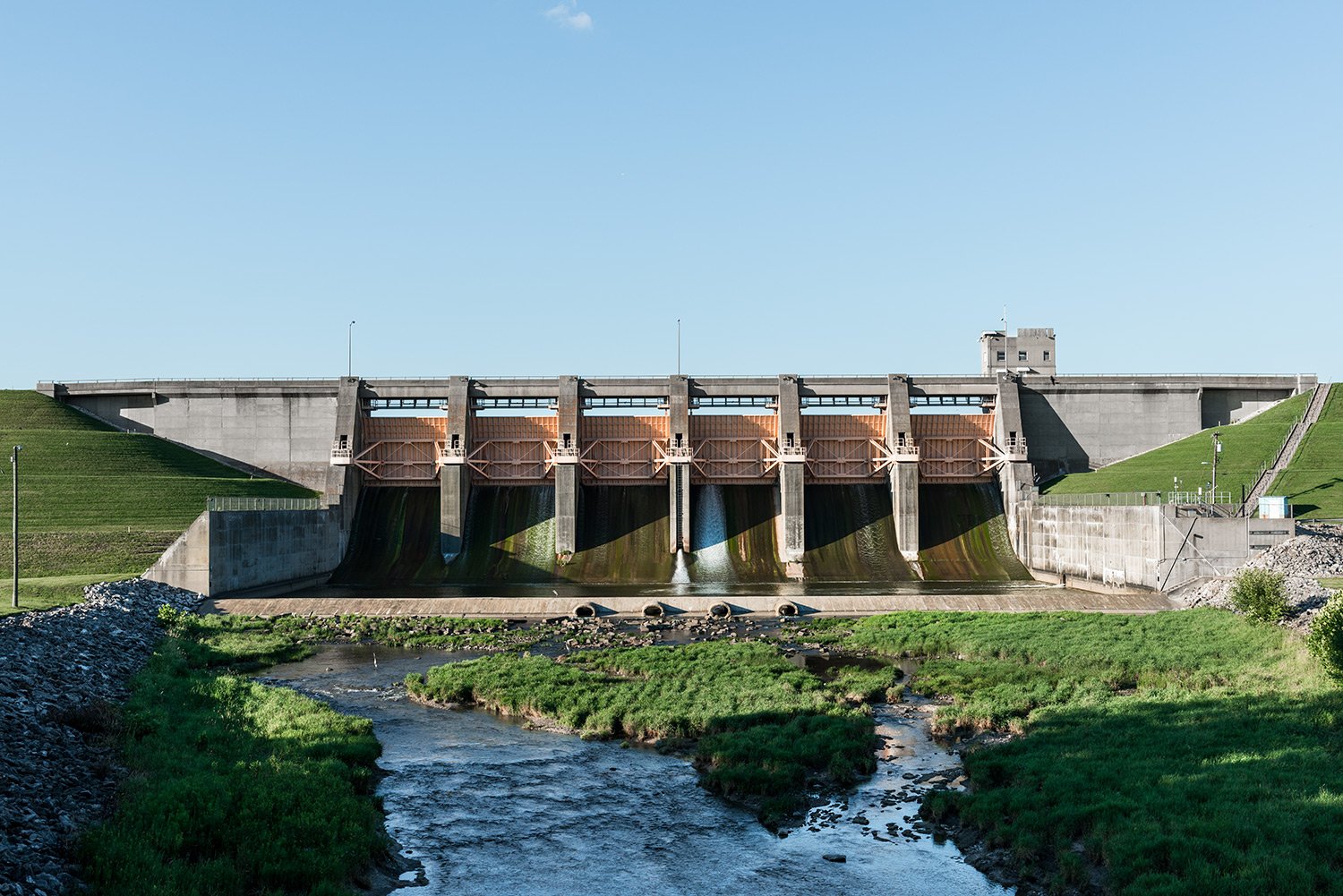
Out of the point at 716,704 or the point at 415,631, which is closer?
the point at 716,704

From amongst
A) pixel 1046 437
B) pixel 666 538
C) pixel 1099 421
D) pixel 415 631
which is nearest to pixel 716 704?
pixel 415 631

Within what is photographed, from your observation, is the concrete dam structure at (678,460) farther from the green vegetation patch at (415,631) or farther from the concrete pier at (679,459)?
the green vegetation patch at (415,631)

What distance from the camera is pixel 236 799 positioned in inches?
669

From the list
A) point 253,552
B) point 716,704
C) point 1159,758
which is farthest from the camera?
point 253,552

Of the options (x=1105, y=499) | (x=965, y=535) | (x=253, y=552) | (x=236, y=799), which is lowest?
(x=236, y=799)

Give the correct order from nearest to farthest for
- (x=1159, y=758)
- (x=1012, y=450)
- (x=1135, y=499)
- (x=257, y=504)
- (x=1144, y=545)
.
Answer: (x=1159, y=758), (x=1144, y=545), (x=257, y=504), (x=1135, y=499), (x=1012, y=450)

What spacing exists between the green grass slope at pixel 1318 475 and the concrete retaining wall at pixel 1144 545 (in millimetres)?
7558

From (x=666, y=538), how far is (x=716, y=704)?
113 ft

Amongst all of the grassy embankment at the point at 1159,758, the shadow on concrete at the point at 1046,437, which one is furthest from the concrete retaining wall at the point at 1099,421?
the grassy embankment at the point at 1159,758

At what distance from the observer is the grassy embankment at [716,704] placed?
68.2 ft

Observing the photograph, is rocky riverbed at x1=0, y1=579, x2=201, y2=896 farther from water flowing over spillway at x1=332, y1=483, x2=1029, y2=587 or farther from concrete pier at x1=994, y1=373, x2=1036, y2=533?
concrete pier at x1=994, y1=373, x2=1036, y2=533

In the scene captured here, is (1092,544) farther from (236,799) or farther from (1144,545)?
(236,799)

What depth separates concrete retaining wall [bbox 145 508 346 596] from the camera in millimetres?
44406

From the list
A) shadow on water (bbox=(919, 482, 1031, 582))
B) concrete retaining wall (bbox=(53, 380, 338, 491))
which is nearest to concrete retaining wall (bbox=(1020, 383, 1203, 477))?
shadow on water (bbox=(919, 482, 1031, 582))
